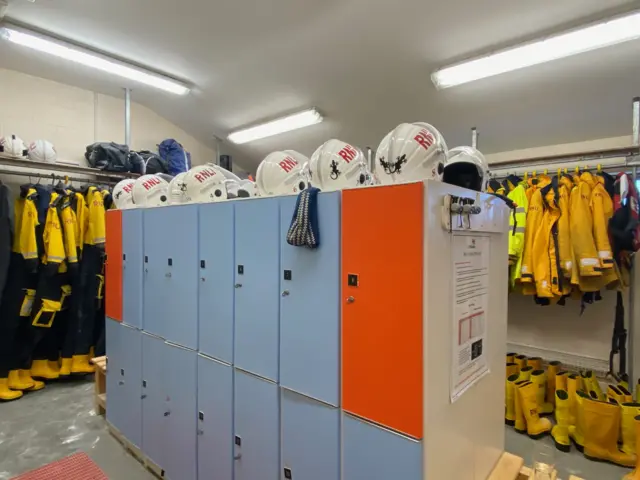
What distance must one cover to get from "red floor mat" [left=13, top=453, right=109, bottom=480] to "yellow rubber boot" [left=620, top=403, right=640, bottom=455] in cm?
377

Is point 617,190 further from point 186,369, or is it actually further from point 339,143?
point 186,369

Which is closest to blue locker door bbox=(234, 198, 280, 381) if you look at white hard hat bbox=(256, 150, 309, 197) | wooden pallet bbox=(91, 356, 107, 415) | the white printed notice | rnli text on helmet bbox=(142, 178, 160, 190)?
white hard hat bbox=(256, 150, 309, 197)

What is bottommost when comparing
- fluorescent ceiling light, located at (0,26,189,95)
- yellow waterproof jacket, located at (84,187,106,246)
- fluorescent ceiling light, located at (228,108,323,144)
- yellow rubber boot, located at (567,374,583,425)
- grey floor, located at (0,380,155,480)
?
grey floor, located at (0,380,155,480)

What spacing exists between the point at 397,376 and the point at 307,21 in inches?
115

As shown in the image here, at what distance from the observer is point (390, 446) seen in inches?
53.3

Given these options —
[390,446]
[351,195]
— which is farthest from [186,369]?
[351,195]

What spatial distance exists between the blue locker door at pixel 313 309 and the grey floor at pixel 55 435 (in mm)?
1774

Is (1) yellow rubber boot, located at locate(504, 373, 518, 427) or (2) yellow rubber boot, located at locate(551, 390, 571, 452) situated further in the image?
(1) yellow rubber boot, located at locate(504, 373, 518, 427)

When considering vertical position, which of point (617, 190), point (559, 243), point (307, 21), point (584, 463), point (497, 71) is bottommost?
point (584, 463)

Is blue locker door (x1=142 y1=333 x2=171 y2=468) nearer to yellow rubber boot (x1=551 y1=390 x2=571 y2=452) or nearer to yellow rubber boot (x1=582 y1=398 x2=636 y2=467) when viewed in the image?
yellow rubber boot (x1=551 y1=390 x2=571 y2=452)

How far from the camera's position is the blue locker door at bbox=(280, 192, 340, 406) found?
156cm

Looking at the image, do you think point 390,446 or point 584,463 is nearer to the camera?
point 390,446

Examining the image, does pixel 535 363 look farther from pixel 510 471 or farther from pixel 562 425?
pixel 510 471

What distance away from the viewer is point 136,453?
279cm
